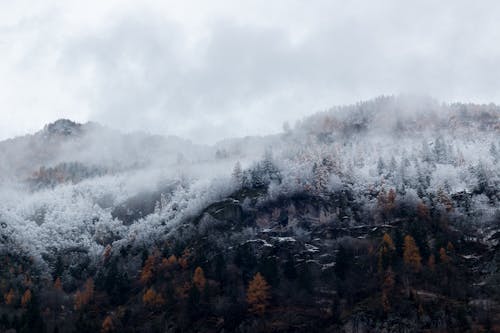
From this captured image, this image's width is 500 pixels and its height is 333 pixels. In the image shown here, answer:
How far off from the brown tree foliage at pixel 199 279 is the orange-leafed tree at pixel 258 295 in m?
12.6

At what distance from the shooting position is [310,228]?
629 feet

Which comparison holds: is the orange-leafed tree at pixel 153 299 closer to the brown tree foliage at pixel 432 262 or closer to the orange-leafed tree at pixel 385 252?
the orange-leafed tree at pixel 385 252

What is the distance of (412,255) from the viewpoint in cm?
15250

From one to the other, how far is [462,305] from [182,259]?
78.5m

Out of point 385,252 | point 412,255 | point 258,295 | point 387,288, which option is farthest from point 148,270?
point 412,255

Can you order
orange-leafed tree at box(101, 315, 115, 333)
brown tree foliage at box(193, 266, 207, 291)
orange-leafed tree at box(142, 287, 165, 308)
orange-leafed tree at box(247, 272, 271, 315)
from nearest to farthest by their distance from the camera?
orange-leafed tree at box(101, 315, 115, 333), orange-leafed tree at box(247, 272, 271, 315), orange-leafed tree at box(142, 287, 165, 308), brown tree foliage at box(193, 266, 207, 291)

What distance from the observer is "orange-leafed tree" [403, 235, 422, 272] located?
5886 inches

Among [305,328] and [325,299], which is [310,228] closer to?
[325,299]

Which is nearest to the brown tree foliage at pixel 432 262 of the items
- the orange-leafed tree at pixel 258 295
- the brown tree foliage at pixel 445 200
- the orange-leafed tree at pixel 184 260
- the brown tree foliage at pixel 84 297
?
the brown tree foliage at pixel 445 200

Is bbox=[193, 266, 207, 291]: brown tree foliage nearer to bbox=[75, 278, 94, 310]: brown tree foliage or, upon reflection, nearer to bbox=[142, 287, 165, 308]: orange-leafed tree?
bbox=[142, 287, 165, 308]: orange-leafed tree

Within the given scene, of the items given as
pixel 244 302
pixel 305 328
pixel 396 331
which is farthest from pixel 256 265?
pixel 396 331

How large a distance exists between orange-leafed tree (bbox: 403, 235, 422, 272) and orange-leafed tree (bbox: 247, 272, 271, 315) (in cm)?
3401

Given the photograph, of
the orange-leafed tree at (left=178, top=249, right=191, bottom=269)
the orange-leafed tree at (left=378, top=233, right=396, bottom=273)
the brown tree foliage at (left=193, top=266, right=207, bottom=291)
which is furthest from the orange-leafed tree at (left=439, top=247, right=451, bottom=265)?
the orange-leafed tree at (left=178, top=249, right=191, bottom=269)

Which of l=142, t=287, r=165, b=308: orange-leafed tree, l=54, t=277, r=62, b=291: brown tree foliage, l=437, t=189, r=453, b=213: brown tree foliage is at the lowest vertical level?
l=142, t=287, r=165, b=308: orange-leafed tree
